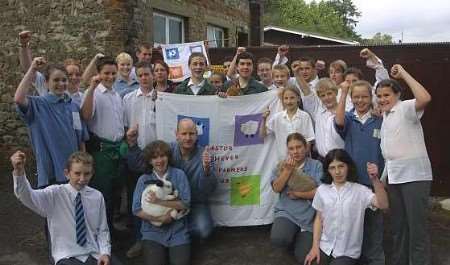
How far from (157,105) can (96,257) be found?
6.17 ft

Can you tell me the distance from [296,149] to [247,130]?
36.5 inches

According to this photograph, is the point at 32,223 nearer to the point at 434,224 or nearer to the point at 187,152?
the point at 187,152

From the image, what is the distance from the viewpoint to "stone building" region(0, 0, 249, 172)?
8766 mm

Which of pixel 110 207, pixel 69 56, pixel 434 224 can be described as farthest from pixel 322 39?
pixel 110 207

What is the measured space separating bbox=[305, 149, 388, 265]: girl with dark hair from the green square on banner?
1206mm

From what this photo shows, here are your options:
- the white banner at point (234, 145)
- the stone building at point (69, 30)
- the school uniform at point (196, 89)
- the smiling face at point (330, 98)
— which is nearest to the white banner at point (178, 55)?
the stone building at point (69, 30)

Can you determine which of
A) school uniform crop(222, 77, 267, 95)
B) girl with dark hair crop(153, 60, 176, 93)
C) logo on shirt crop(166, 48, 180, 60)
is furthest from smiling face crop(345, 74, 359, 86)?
logo on shirt crop(166, 48, 180, 60)

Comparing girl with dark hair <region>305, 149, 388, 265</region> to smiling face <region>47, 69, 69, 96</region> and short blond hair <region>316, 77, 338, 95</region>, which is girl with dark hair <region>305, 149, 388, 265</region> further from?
smiling face <region>47, 69, 69, 96</region>

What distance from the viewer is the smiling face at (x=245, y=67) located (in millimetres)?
5660

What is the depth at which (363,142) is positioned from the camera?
481cm

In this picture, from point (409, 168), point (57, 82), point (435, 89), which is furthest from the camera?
point (435, 89)

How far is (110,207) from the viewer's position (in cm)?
529

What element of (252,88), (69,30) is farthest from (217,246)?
(69,30)

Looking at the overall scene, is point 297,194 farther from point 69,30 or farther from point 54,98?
point 69,30
